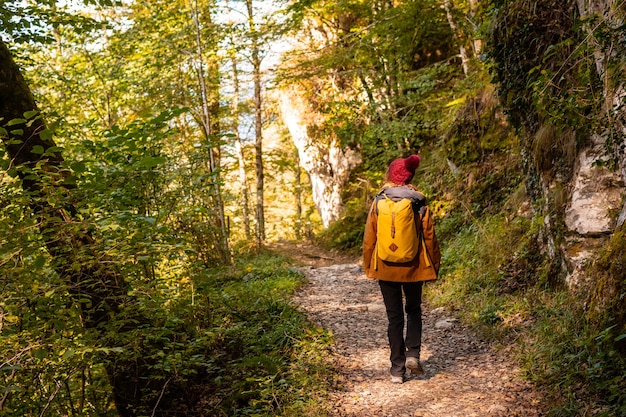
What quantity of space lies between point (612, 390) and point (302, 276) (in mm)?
A: 7569

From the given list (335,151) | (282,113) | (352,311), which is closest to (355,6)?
(335,151)

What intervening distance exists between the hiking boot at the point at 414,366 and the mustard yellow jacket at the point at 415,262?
889 mm

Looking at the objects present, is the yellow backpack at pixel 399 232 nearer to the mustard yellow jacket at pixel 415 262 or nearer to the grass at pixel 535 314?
the mustard yellow jacket at pixel 415 262

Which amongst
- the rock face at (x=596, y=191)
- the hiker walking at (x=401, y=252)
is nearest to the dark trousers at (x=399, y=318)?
the hiker walking at (x=401, y=252)

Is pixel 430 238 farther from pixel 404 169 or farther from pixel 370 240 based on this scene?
pixel 404 169

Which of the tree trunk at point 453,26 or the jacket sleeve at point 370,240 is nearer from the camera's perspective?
the jacket sleeve at point 370,240

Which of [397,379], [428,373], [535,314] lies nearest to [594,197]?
[535,314]

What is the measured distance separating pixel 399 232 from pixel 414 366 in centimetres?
141

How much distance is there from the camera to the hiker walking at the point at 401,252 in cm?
479

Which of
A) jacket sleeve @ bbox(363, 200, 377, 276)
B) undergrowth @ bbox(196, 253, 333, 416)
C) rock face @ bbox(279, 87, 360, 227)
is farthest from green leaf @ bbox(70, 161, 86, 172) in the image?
rock face @ bbox(279, 87, 360, 227)

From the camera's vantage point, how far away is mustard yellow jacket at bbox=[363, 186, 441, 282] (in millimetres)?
4828

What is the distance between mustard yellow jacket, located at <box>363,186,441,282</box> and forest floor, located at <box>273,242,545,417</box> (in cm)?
109

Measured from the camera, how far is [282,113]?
A: 20031mm

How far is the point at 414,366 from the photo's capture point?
16.6 feet
